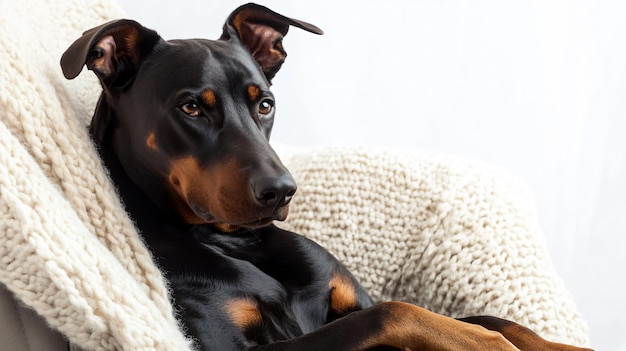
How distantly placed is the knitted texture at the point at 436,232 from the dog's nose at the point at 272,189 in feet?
2.21

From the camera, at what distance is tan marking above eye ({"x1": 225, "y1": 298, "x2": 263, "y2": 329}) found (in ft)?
5.95

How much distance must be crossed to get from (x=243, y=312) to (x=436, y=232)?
0.70 metres

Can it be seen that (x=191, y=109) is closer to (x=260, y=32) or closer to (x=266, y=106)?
(x=266, y=106)

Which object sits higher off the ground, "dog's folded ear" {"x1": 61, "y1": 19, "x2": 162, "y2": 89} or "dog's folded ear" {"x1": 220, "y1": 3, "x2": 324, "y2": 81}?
"dog's folded ear" {"x1": 220, "y1": 3, "x2": 324, "y2": 81}

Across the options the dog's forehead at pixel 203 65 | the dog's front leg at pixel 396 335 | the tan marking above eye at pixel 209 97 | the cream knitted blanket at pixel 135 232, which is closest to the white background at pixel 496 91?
the cream knitted blanket at pixel 135 232

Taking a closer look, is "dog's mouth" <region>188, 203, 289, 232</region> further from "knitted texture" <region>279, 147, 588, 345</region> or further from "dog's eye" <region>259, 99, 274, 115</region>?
"knitted texture" <region>279, 147, 588, 345</region>

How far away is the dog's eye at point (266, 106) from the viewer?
202 cm

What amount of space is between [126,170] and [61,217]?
0.37 meters

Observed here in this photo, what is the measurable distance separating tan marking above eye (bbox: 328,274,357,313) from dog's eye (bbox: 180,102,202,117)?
566mm

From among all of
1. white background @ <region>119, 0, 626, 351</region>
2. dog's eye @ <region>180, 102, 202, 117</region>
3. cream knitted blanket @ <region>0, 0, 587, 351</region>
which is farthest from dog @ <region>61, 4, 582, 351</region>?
white background @ <region>119, 0, 626, 351</region>

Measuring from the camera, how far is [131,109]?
6.36 feet

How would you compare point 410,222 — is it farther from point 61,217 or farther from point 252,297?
point 61,217

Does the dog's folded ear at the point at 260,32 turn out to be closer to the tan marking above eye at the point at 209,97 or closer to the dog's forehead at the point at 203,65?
the dog's forehead at the point at 203,65

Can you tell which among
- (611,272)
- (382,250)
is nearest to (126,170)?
(382,250)
